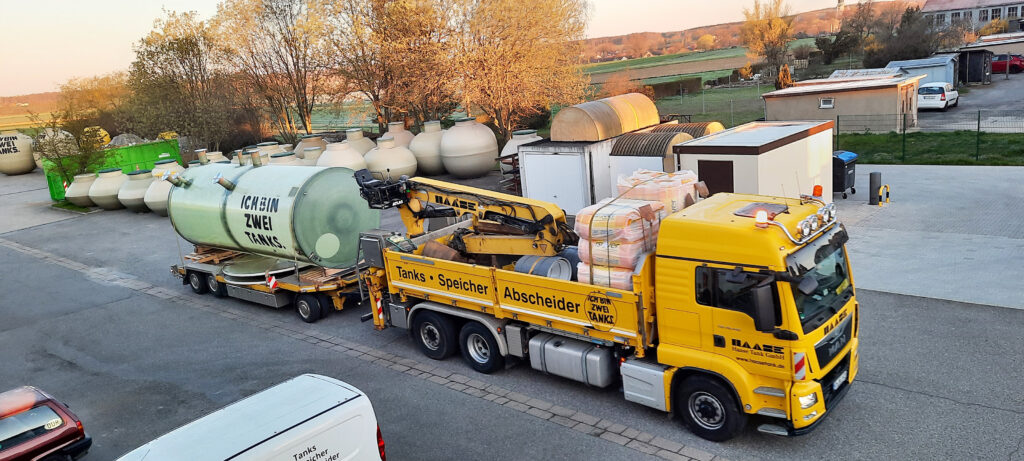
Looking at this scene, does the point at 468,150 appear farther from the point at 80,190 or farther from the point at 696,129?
the point at 80,190

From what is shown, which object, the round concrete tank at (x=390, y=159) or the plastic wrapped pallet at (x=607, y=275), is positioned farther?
the round concrete tank at (x=390, y=159)

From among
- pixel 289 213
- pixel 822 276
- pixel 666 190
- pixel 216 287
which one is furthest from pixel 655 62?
pixel 822 276

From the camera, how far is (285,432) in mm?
6043

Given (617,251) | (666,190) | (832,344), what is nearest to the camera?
(832,344)

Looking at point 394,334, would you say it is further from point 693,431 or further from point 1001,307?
point 1001,307

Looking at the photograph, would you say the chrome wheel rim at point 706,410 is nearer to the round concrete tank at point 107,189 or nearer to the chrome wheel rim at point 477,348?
the chrome wheel rim at point 477,348

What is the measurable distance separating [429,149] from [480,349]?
782 inches

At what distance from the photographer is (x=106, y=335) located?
13734 mm

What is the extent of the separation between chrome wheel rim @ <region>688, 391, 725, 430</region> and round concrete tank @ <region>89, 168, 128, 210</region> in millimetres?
26324

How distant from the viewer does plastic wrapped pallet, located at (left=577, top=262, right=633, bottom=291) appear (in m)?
8.28

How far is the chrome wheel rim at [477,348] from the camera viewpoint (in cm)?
1030

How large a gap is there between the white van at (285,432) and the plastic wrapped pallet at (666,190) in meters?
4.44

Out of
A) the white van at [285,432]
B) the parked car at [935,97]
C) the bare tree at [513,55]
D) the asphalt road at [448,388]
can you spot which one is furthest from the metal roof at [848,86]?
the white van at [285,432]

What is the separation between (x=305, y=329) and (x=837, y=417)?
911 cm
